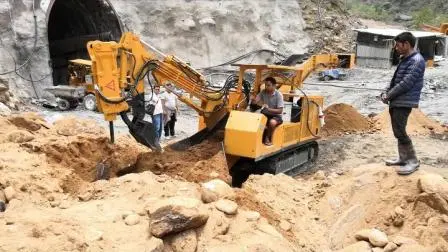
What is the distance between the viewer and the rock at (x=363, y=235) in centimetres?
560

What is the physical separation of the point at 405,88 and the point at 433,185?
1158mm

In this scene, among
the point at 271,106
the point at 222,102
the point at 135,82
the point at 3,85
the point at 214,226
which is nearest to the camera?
the point at 214,226

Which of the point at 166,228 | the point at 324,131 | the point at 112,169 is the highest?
the point at 166,228

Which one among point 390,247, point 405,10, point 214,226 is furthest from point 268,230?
point 405,10

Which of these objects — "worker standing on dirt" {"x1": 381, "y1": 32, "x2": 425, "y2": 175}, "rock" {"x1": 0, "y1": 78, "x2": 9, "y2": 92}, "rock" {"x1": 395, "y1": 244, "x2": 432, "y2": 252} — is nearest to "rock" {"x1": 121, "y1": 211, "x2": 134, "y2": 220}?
"rock" {"x1": 395, "y1": 244, "x2": 432, "y2": 252}

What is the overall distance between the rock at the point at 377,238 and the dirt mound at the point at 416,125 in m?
7.88

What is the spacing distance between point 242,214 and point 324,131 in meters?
7.94

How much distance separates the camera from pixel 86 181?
723 cm

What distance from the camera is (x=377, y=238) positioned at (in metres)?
5.45

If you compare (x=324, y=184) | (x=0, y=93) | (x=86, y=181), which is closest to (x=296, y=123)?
(x=324, y=184)

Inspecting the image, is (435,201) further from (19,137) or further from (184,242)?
(19,137)

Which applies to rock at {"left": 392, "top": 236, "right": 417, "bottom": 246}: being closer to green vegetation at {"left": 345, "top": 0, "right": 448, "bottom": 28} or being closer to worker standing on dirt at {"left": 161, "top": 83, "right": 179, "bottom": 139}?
worker standing on dirt at {"left": 161, "top": 83, "right": 179, "bottom": 139}

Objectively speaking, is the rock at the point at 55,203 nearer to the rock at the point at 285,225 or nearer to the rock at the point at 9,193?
the rock at the point at 9,193

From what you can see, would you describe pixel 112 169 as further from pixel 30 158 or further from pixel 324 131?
pixel 324 131
